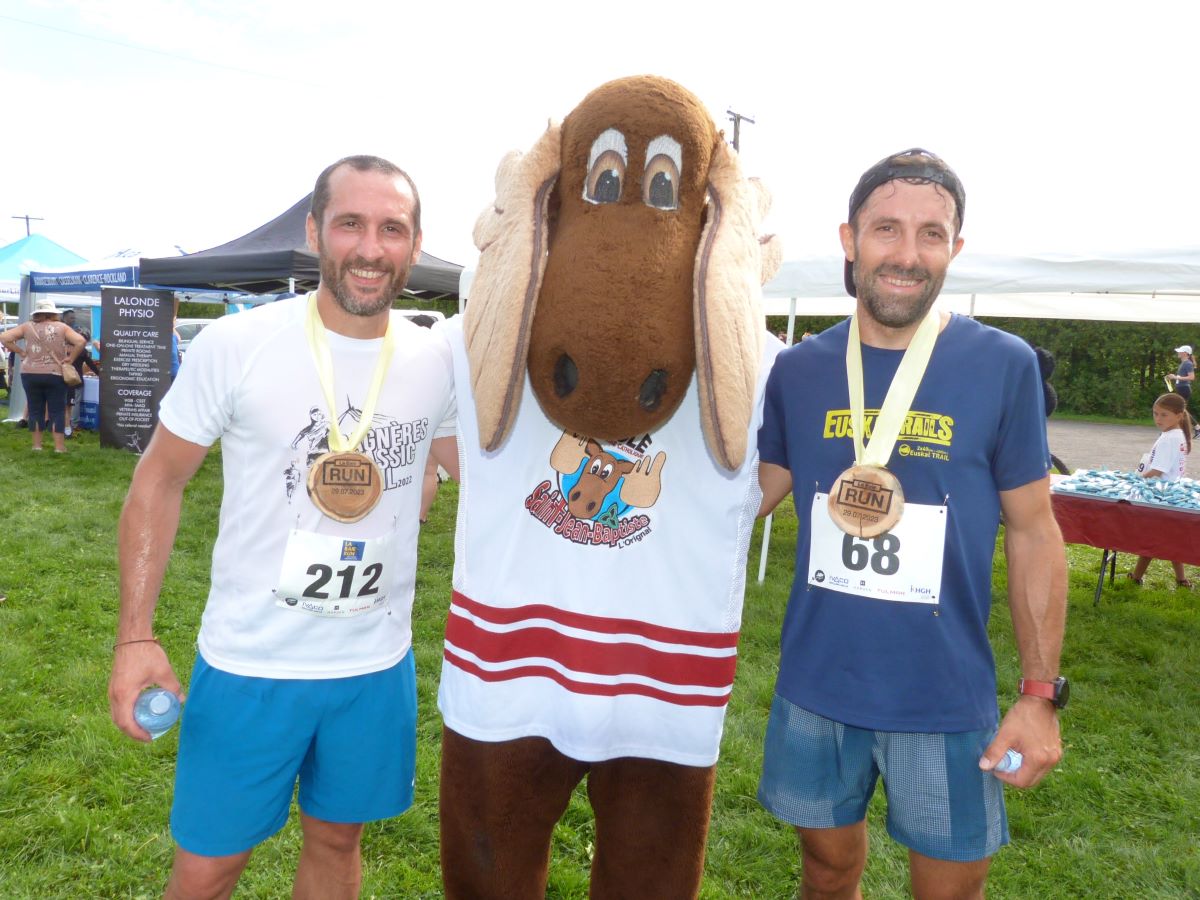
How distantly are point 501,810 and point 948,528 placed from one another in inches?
43.7

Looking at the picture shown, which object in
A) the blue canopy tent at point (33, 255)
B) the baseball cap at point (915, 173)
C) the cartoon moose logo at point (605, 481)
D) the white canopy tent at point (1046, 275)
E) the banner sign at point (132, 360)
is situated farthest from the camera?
the blue canopy tent at point (33, 255)

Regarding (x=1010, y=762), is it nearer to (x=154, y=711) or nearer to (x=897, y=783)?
(x=897, y=783)

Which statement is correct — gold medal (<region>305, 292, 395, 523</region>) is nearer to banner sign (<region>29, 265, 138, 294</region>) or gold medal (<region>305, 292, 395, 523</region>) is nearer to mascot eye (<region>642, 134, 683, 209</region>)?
mascot eye (<region>642, 134, 683, 209</region>)

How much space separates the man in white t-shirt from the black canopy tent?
6426 millimetres

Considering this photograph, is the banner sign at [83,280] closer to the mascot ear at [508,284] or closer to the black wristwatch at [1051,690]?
the mascot ear at [508,284]

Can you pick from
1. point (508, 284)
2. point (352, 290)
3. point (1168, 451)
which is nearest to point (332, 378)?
point (352, 290)

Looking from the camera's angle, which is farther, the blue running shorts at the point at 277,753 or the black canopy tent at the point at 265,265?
the black canopy tent at the point at 265,265

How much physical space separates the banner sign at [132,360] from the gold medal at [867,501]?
990cm

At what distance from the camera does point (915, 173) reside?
6.04ft

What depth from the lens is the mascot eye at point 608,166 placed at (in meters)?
1.59

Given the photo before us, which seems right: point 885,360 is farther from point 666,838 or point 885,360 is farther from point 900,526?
point 666,838

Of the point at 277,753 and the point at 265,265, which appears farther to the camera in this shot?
the point at 265,265

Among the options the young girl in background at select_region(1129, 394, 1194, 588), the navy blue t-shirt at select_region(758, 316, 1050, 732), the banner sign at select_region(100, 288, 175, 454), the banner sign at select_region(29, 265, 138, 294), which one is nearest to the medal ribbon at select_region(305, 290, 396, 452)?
the navy blue t-shirt at select_region(758, 316, 1050, 732)

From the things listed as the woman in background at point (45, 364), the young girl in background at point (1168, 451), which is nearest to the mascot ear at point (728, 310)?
the young girl in background at point (1168, 451)
